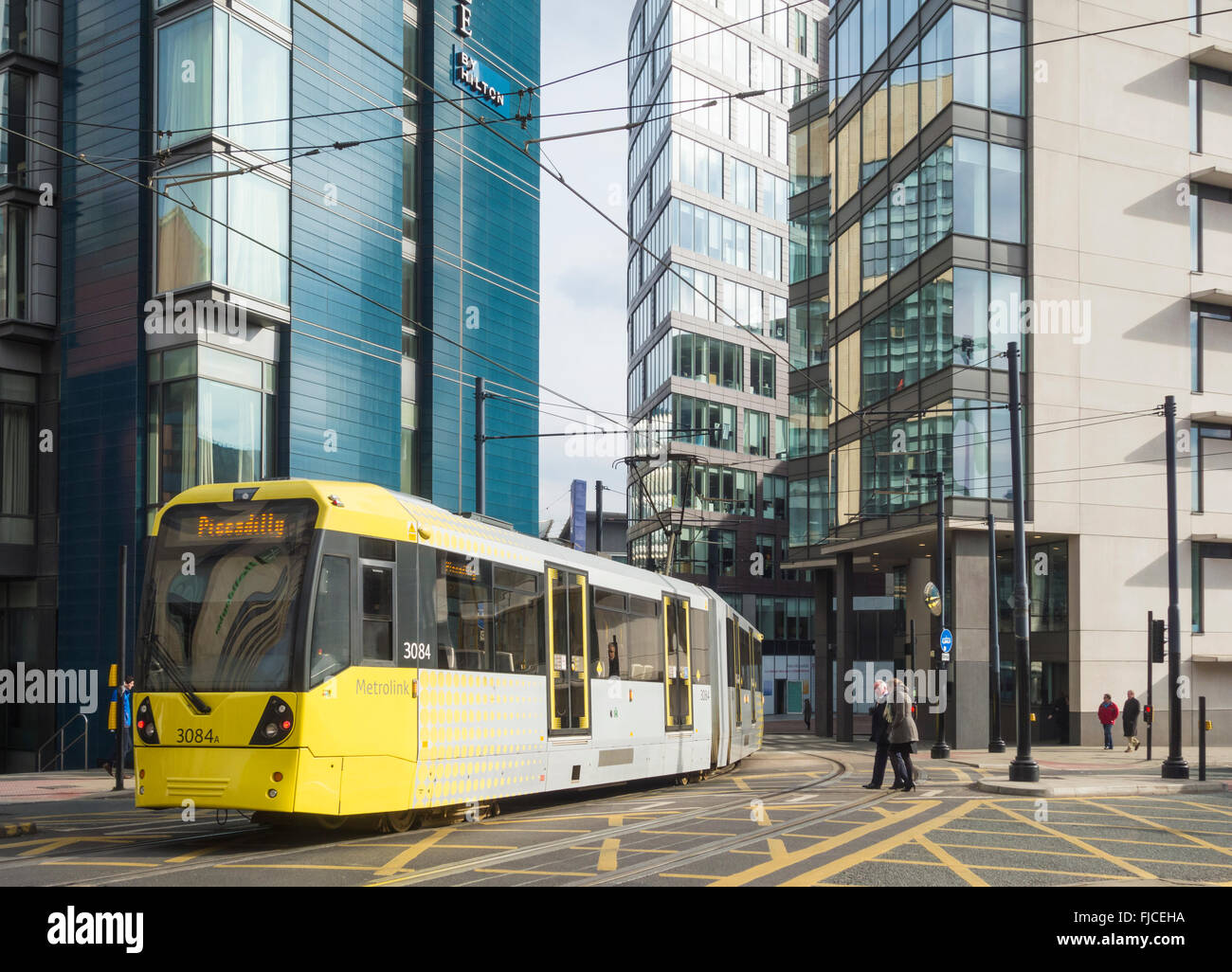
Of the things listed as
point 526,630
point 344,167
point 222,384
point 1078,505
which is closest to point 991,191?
point 1078,505

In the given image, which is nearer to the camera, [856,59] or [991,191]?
[991,191]

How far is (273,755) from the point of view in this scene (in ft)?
35.9

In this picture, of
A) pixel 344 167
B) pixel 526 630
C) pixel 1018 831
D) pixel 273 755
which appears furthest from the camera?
pixel 344 167

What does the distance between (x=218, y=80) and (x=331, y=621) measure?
66.8 feet

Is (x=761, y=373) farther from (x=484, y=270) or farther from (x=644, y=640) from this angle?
(x=644, y=640)


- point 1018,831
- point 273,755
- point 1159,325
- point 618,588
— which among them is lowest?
point 1018,831

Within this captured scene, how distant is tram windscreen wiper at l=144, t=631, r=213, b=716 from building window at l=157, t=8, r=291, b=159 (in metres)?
18.3

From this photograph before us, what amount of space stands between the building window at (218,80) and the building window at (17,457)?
25.4ft

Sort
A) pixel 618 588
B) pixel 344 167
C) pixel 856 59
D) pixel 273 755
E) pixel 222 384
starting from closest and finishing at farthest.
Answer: pixel 273 755 < pixel 618 588 < pixel 222 384 < pixel 344 167 < pixel 856 59

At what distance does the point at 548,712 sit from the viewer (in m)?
15.2

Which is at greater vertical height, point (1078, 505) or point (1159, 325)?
point (1159, 325)

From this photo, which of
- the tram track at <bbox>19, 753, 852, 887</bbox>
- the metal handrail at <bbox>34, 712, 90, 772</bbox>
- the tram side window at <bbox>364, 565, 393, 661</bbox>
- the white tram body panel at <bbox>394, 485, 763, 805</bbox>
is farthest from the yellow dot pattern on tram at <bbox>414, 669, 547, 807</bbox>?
the metal handrail at <bbox>34, 712, 90, 772</bbox>

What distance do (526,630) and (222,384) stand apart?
52.5 ft
